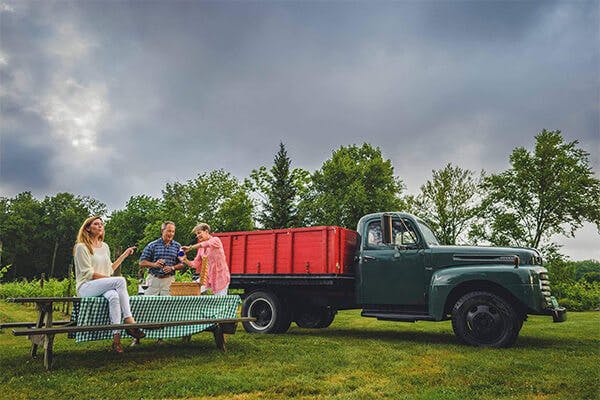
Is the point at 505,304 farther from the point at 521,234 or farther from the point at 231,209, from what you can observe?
the point at 231,209

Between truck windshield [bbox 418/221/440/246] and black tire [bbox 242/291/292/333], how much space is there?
320cm

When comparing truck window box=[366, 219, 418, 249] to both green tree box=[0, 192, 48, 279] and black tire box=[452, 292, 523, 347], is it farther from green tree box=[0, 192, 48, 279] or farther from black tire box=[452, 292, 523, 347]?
green tree box=[0, 192, 48, 279]

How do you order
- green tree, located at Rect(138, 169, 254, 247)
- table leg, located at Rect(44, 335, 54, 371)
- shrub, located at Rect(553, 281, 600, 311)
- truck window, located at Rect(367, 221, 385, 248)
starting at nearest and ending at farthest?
1. table leg, located at Rect(44, 335, 54, 371)
2. truck window, located at Rect(367, 221, 385, 248)
3. shrub, located at Rect(553, 281, 600, 311)
4. green tree, located at Rect(138, 169, 254, 247)

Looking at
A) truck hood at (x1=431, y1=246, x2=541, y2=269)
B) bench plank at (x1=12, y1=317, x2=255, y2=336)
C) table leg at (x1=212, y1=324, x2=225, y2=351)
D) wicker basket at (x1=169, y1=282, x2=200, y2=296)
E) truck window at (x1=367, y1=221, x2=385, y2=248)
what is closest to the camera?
bench plank at (x1=12, y1=317, x2=255, y2=336)

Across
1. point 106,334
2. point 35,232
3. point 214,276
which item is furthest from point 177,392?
point 35,232

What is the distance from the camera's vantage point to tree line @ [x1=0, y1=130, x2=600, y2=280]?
96.8 feet

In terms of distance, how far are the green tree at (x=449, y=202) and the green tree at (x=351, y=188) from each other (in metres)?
4.42

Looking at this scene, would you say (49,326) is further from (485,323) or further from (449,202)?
(449,202)

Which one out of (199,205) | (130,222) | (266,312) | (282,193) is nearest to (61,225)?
(130,222)

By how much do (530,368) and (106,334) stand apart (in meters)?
5.02

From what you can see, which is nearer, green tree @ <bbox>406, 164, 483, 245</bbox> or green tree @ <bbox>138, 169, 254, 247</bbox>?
green tree @ <bbox>406, 164, 483, 245</bbox>

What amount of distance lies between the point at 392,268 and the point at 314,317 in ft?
9.53

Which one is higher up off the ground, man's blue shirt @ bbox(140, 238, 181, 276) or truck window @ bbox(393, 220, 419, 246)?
truck window @ bbox(393, 220, 419, 246)

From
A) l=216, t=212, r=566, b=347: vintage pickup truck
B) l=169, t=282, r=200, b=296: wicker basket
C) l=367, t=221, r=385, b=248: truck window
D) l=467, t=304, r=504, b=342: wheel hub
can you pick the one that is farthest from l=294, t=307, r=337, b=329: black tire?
l=169, t=282, r=200, b=296: wicker basket
